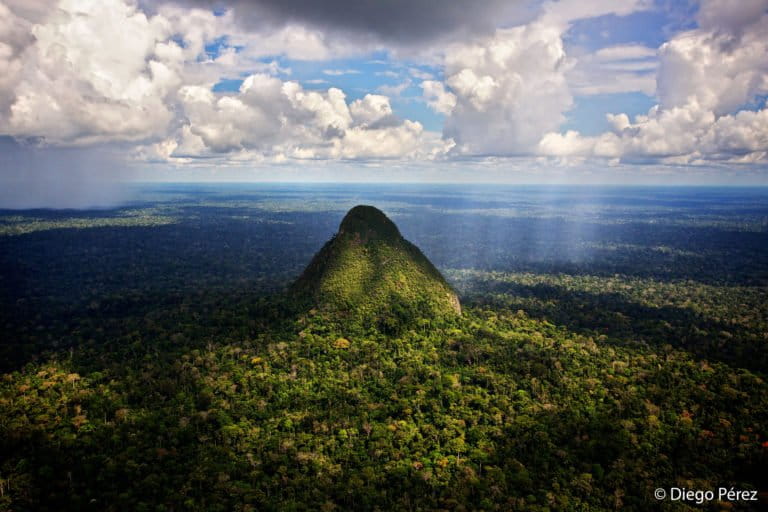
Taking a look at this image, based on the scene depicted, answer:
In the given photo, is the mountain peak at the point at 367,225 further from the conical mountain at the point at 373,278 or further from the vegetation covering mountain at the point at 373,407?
the vegetation covering mountain at the point at 373,407

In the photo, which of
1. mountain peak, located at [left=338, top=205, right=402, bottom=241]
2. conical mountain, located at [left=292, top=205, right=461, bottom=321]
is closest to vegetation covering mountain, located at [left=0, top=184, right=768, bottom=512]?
conical mountain, located at [left=292, top=205, right=461, bottom=321]

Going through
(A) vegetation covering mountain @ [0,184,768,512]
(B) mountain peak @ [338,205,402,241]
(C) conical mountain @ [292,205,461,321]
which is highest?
(B) mountain peak @ [338,205,402,241]

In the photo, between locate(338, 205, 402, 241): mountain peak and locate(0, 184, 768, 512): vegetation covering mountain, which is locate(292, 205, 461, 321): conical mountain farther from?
locate(0, 184, 768, 512): vegetation covering mountain

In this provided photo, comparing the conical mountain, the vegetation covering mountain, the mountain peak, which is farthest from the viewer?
the mountain peak

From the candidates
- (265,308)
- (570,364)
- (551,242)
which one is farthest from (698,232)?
(265,308)

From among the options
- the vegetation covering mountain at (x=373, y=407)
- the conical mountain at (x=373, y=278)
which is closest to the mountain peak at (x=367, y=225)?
the conical mountain at (x=373, y=278)

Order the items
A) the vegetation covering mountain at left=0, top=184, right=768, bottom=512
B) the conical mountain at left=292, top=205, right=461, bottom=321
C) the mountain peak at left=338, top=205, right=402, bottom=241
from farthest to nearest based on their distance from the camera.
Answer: the mountain peak at left=338, top=205, right=402, bottom=241
the conical mountain at left=292, top=205, right=461, bottom=321
the vegetation covering mountain at left=0, top=184, right=768, bottom=512

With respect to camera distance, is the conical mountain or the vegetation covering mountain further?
the conical mountain

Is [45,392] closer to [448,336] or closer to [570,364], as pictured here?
[448,336]

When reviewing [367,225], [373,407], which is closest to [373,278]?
[367,225]
